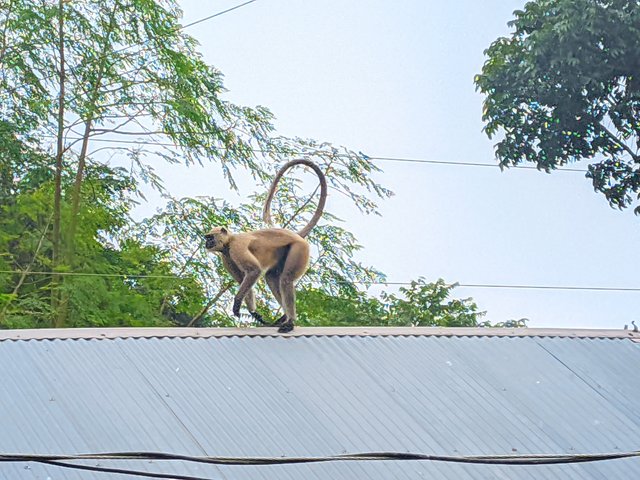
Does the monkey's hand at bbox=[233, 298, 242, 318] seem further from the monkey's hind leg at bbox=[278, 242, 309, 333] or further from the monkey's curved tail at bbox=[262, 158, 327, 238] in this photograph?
the monkey's curved tail at bbox=[262, 158, 327, 238]

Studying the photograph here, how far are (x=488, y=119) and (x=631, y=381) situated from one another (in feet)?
37.7

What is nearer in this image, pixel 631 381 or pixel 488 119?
pixel 631 381

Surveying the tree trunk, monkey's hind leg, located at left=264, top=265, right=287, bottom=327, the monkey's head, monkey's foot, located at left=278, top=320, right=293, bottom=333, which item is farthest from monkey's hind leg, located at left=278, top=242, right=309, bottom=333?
the tree trunk

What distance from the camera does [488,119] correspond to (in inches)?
769

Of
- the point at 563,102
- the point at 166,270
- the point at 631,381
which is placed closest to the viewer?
the point at 631,381

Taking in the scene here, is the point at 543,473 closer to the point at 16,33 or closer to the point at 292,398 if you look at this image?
the point at 292,398

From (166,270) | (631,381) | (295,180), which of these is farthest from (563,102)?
(631,381)

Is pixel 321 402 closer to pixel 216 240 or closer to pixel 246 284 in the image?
pixel 246 284

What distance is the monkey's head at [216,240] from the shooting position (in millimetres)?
9047

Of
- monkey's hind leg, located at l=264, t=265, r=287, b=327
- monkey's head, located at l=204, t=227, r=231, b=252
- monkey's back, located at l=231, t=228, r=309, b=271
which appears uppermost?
monkey's back, located at l=231, t=228, r=309, b=271

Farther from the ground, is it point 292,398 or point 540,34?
point 540,34

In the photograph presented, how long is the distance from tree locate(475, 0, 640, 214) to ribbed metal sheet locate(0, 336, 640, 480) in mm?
10220

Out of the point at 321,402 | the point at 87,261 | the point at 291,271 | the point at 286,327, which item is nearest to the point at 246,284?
the point at 291,271

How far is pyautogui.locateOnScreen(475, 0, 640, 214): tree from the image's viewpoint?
59.5 feet
